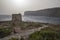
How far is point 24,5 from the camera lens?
283 centimetres

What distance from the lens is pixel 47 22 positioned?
2.70 meters

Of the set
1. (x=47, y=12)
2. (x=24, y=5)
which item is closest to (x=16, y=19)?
(x=24, y=5)

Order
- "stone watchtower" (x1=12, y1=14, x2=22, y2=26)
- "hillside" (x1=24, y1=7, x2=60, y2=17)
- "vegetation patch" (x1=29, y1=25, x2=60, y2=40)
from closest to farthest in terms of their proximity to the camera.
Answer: "vegetation patch" (x1=29, y1=25, x2=60, y2=40) < "hillside" (x1=24, y1=7, x2=60, y2=17) < "stone watchtower" (x1=12, y1=14, x2=22, y2=26)

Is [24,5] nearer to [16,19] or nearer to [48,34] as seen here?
[16,19]

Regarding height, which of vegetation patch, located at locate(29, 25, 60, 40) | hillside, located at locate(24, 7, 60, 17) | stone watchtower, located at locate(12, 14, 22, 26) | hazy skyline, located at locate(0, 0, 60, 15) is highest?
hazy skyline, located at locate(0, 0, 60, 15)

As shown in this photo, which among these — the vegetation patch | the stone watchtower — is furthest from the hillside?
the vegetation patch

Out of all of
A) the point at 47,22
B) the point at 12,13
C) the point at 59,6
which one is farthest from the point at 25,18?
the point at 59,6

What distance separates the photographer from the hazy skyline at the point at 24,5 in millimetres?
2705

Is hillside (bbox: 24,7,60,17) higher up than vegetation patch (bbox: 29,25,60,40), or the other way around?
hillside (bbox: 24,7,60,17)

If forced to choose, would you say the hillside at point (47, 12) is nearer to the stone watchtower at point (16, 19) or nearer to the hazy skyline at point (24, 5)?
the hazy skyline at point (24, 5)

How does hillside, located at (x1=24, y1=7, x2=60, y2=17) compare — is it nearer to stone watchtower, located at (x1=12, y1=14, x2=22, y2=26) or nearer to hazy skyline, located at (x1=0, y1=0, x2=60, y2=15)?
hazy skyline, located at (x1=0, y1=0, x2=60, y2=15)

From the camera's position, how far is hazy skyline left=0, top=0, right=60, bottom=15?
2705 mm

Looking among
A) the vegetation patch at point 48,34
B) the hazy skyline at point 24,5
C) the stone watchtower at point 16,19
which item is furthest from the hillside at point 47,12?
the vegetation patch at point 48,34

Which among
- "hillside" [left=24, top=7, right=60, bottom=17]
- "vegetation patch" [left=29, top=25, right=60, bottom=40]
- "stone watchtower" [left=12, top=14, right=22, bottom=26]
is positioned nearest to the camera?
"vegetation patch" [left=29, top=25, right=60, bottom=40]
